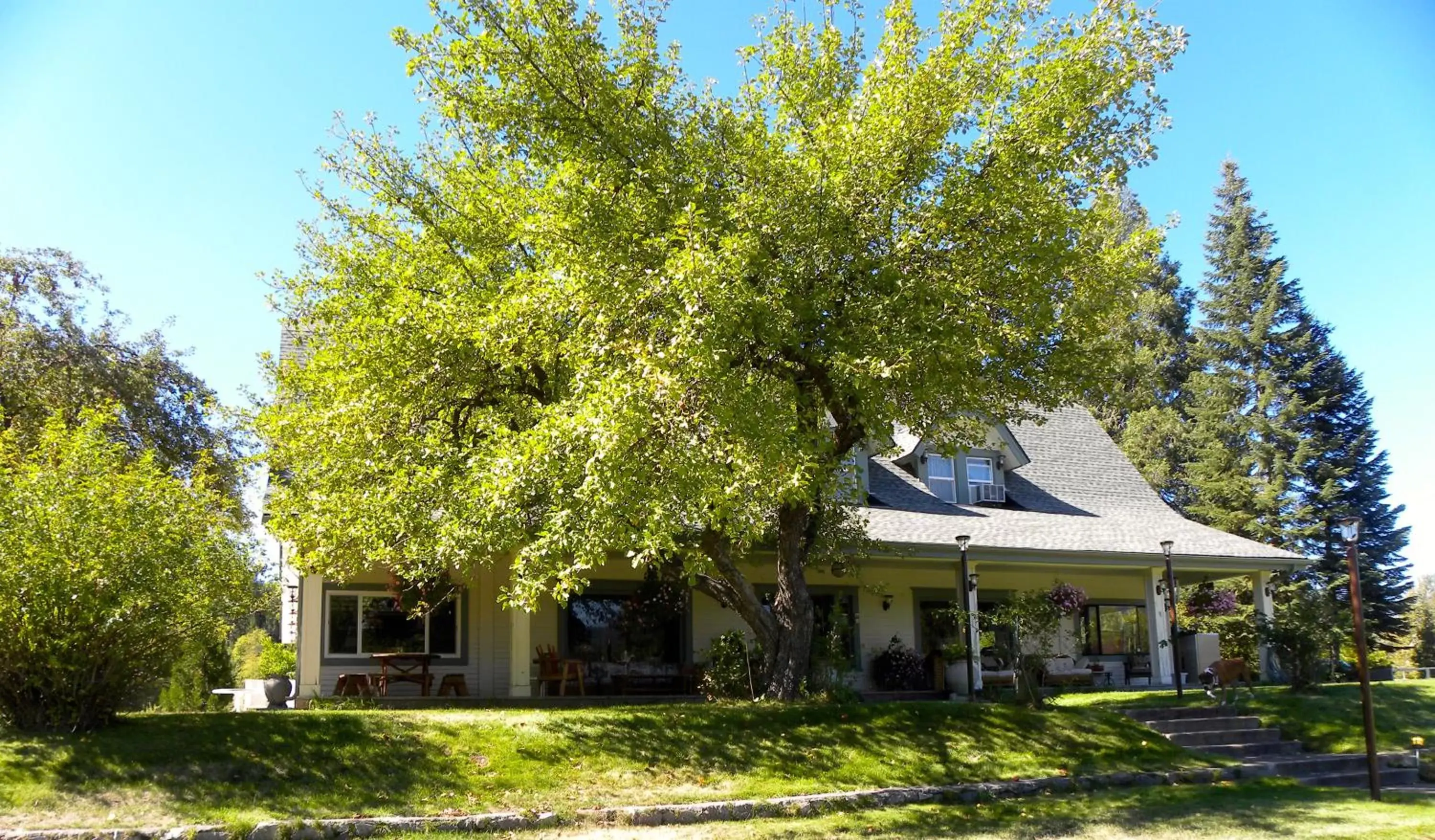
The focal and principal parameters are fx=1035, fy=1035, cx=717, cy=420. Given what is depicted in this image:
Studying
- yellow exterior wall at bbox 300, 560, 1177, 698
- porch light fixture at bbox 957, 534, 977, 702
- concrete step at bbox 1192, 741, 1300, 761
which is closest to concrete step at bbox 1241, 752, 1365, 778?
concrete step at bbox 1192, 741, 1300, 761

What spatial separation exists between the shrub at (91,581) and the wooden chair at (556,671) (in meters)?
6.78

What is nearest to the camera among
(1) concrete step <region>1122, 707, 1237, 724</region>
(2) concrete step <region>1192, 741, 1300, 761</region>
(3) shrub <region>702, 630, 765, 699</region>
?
(2) concrete step <region>1192, 741, 1300, 761</region>

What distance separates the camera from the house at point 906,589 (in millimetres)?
18266

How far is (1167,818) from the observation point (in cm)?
1091

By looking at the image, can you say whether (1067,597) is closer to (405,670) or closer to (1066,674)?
(1066,674)

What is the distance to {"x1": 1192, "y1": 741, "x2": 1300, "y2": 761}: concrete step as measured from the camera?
47.4 feet

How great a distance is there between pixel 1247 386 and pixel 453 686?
3317cm

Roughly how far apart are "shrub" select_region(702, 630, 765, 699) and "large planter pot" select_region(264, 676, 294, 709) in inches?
279

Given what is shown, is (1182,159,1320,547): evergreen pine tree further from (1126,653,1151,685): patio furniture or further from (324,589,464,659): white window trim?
(324,589,464,659): white window trim

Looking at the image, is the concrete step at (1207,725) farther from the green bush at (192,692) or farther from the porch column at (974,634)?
the green bush at (192,692)

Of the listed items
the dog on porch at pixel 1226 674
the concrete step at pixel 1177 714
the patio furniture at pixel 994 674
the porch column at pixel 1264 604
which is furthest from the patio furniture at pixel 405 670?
the porch column at pixel 1264 604

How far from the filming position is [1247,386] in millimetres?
39219

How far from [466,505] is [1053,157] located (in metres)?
8.47

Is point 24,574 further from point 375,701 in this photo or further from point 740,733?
point 740,733
